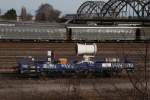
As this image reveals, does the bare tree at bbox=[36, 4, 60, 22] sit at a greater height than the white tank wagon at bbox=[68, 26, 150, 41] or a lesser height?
greater

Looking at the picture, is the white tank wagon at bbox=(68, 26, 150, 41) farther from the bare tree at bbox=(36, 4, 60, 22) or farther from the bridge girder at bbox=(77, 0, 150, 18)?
the bare tree at bbox=(36, 4, 60, 22)

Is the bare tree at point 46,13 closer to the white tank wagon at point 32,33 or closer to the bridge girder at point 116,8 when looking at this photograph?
the bridge girder at point 116,8

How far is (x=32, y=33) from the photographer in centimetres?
6175

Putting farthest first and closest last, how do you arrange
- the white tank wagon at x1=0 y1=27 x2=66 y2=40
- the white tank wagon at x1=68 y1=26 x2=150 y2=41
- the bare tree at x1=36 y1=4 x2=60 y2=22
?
the bare tree at x1=36 y1=4 x2=60 y2=22, the white tank wagon at x1=68 y1=26 x2=150 y2=41, the white tank wagon at x1=0 y1=27 x2=66 y2=40

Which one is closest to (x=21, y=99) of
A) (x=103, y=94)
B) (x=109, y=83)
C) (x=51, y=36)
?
(x=103, y=94)

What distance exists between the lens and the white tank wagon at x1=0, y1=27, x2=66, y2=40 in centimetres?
6044

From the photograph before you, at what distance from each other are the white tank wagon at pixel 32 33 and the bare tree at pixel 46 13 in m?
104

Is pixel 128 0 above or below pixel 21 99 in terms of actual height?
above

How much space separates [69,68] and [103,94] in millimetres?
7019

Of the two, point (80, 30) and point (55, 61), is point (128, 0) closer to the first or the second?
point (80, 30)

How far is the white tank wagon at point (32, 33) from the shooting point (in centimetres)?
6044

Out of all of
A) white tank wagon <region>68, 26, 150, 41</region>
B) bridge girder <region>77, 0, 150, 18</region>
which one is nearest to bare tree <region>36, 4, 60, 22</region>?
bridge girder <region>77, 0, 150, 18</region>

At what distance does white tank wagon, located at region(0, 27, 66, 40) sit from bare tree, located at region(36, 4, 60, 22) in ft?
343

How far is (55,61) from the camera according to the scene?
30.0 meters
